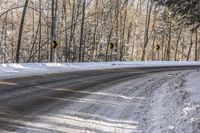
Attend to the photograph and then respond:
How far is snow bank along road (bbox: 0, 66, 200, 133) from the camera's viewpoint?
7.39m

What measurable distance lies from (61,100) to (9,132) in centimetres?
368

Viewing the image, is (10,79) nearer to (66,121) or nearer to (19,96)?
(19,96)

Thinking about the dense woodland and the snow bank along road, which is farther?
the dense woodland

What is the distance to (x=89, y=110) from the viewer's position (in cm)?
932

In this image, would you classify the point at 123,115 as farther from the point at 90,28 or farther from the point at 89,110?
the point at 90,28

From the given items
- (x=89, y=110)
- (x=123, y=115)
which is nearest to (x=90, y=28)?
(x=89, y=110)

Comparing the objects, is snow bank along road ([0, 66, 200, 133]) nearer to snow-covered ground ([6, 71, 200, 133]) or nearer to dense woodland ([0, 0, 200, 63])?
snow-covered ground ([6, 71, 200, 133])

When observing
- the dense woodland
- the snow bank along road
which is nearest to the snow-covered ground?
the snow bank along road

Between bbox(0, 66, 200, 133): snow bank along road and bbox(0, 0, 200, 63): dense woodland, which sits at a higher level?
bbox(0, 0, 200, 63): dense woodland

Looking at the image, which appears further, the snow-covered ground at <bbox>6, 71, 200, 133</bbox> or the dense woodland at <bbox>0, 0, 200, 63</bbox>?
the dense woodland at <bbox>0, 0, 200, 63</bbox>

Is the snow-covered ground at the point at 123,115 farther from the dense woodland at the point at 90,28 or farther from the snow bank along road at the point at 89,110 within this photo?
the dense woodland at the point at 90,28

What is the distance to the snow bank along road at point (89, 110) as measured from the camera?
7390 millimetres

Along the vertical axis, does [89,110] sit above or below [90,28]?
below

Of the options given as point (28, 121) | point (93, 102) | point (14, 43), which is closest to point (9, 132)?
point (28, 121)
